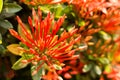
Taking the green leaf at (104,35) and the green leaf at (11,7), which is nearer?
the green leaf at (11,7)

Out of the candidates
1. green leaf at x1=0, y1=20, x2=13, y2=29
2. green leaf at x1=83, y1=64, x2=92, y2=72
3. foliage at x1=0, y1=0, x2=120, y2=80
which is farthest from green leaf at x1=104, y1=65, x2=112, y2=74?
green leaf at x1=0, y1=20, x2=13, y2=29

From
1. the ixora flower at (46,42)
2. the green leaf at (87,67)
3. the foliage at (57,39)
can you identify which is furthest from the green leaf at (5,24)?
the green leaf at (87,67)

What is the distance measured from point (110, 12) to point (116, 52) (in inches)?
16.6

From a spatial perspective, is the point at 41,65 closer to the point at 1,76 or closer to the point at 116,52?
the point at 1,76

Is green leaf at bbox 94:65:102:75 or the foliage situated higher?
the foliage

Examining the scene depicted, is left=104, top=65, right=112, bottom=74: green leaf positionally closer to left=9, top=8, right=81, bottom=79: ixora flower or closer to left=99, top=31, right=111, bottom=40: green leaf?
left=99, top=31, right=111, bottom=40: green leaf

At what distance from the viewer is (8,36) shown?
4.97 feet

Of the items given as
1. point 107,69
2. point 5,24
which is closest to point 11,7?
point 5,24

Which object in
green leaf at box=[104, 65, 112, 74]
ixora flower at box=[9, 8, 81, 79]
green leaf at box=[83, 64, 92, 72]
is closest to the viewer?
ixora flower at box=[9, 8, 81, 79]

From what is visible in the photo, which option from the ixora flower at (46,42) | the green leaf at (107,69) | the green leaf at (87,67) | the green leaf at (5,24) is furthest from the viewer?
the green leaf at (107,69)

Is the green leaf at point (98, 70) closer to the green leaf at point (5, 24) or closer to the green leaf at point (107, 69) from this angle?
the green leaf at point (107, 69)

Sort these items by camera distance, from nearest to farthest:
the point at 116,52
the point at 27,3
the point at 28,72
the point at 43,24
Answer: the point at 43,24
the point at 27,3
the point at 28,72
the point at 116,52

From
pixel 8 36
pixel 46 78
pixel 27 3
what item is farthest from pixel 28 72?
pixel 27 3

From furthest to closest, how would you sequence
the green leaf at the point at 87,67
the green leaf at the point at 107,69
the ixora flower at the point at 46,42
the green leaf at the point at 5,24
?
the green leaf at the point at 107,69 < the green leaf at the point at 87,67 < the green leaf at the point at 5,24 < the ixora flower at the point at 46,42
